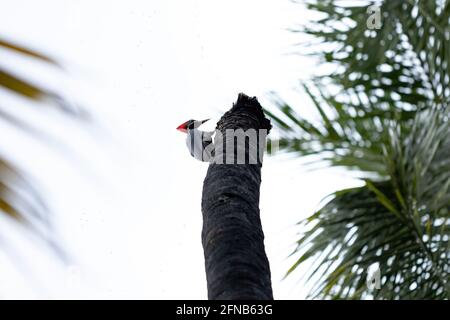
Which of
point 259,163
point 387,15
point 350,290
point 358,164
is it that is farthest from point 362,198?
point 387,15

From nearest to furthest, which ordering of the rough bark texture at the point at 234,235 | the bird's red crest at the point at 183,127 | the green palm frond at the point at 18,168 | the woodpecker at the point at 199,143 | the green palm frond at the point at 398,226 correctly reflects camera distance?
the green palm frond at the point at 18,168
the rough bark texture at the point at 234,235
the green palm frond at the point at 398,226
the woodpecker at the point at 199,143
the bird's red crest at the point at 183,127

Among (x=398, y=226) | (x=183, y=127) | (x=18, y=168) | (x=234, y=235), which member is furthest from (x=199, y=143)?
(x=18, y=168)

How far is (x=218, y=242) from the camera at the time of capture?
1.78 meters

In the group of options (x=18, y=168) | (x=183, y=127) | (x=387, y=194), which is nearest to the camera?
(x=18, y=168)

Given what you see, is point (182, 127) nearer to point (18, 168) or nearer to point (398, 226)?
point (398, 226)

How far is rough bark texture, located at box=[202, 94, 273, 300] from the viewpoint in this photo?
5.28 ft

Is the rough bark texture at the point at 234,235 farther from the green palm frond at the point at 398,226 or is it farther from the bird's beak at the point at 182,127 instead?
the bird's beak at the point at 182,127

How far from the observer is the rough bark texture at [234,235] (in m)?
1.61

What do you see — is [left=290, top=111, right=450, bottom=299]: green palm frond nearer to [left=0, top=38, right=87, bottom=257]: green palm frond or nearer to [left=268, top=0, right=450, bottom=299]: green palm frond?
[left=268, top=0, right=450, bottom=299]: green palm frond

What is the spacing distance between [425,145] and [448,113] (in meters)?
0.31

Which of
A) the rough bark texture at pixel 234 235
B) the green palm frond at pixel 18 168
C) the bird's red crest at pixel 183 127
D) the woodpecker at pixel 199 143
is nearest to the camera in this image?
the green palm frond at pixel 18 168

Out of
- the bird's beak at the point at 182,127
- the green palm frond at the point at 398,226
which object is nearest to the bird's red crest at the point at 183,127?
the bird's beak at the point at 182,127

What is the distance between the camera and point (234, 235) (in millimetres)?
1780

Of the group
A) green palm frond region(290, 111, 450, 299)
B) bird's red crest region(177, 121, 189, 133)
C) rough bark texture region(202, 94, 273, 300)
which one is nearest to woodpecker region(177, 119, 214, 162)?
bird's red crest region(177, 121, 189, 133)
